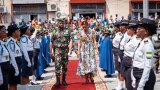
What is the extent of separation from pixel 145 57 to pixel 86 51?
5.73 meters

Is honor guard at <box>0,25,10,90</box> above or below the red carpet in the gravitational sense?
above

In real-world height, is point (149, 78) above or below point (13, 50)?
below

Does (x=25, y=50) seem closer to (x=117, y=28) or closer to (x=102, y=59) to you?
(x=117, y=28)

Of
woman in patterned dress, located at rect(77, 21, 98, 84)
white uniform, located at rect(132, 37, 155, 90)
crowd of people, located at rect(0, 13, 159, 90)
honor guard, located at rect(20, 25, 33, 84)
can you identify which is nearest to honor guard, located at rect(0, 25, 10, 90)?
crowd of people, located at rect(0, 13, 159, 90)

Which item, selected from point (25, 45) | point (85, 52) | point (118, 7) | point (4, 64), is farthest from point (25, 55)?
point (118, 7)

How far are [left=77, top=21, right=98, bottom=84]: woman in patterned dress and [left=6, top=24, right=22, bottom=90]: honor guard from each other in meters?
3.18

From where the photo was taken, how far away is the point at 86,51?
11828mm

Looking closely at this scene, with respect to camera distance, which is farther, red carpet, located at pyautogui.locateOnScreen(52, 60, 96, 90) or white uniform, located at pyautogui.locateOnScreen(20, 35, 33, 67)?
red carpet, located at pyautogui.locateOnScreen(52, 60, 96, 90)

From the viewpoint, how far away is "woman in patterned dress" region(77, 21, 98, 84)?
1173cm

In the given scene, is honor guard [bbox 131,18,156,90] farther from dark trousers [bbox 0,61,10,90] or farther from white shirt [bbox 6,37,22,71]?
white shirt [bbox 6,37,22,71]

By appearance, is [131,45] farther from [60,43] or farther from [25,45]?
[60,43]

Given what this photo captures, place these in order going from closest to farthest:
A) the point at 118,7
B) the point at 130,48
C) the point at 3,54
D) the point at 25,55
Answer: the point at 3,54, the point at 130,48, the point at 25,55, the point at 118,7

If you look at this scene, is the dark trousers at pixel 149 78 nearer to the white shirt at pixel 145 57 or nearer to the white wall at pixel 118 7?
the white shirt at pixel 145 57

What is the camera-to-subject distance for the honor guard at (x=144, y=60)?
6.11 m
